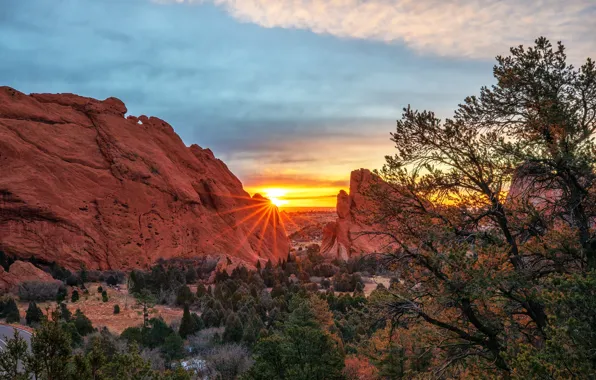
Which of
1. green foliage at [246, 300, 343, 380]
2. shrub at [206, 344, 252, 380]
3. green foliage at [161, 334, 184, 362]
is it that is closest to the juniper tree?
green foliage at [246, 300, 343, 380]

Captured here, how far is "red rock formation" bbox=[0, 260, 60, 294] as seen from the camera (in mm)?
36344

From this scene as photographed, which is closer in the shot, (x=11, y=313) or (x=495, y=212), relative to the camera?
(x=495, y=212)

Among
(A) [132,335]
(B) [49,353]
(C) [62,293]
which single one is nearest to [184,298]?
(C) [62,293]

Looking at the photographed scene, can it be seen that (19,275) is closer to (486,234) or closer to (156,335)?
(156,335)

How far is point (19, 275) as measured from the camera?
3825 cm

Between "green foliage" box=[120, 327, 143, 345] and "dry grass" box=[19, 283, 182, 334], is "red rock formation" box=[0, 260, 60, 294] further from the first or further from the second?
"green foliage" box=[120, 327, 143, 345]

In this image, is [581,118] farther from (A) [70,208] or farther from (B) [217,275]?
(A) [70,208]

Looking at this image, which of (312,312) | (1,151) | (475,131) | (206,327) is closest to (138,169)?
(1,151)

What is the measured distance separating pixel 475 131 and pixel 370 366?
491 inches

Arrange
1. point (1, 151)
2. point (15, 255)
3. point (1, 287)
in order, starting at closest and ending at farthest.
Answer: point (1, 287), point (15, 255), point (1, 151)

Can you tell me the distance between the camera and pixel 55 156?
5203 centimetres

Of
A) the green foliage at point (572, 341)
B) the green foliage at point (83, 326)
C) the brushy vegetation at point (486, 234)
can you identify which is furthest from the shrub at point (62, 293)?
the green foliage at point (572, 341)

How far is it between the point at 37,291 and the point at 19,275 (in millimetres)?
5540

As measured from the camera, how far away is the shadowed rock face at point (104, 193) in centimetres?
4634
